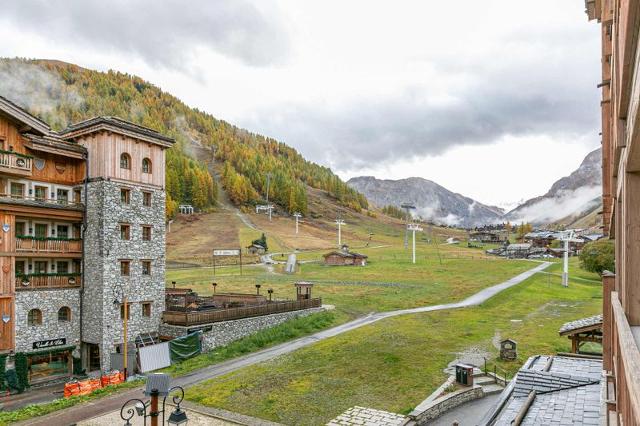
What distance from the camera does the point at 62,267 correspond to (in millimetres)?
31562

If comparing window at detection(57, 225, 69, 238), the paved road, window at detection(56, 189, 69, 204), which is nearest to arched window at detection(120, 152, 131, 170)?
window at detection(56, 189, 69, 204)

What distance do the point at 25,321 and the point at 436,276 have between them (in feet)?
179

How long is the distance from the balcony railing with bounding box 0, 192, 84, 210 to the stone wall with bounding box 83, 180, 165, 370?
1.06 meters

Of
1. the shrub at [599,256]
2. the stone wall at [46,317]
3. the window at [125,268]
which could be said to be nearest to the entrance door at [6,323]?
the stone wall at [46,317]

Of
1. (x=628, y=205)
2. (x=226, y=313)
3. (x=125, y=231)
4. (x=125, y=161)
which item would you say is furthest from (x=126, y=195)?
(x=628, y=205)

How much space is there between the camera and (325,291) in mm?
56688

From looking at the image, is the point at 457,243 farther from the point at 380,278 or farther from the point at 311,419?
the point at 311,419

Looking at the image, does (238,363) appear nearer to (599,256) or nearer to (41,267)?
(41,267)

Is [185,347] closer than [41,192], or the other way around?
[41,192]

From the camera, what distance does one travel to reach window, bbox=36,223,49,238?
1201 inches

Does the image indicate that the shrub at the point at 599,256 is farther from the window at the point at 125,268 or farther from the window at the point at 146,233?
the window at the point at 125,268

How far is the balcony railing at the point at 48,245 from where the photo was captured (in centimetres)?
2892

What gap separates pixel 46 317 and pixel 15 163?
33.4 feet

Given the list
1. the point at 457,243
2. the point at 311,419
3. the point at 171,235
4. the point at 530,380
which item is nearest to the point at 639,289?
the point at 530,380
